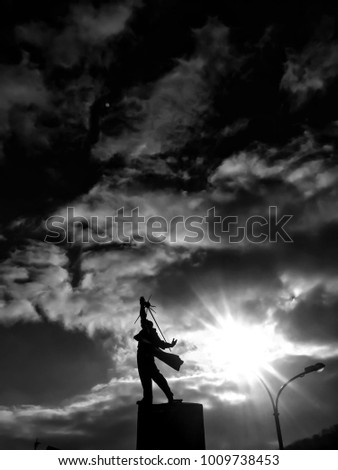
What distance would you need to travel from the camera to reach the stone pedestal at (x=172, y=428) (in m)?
9.25

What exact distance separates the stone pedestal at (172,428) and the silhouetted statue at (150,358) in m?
0.50

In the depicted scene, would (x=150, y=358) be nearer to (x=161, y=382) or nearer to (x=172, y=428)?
(x=161, y=382)

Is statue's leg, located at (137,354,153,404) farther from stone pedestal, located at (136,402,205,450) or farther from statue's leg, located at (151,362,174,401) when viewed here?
stone pedestal, located at (136,402,205,450)

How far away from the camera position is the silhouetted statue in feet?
33.4

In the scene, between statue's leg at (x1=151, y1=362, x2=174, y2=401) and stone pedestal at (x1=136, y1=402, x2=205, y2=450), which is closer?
stone pedestal at (x1=136, y1=402, x2=205, y2=450)

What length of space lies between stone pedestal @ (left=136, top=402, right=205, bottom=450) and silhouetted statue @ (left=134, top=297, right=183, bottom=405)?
0.50 m

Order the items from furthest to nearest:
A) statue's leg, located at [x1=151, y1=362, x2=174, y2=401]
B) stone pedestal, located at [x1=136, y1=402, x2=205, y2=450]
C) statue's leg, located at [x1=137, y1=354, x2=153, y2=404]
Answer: statue's leg, located at [x1=137, y1=354, x2=153, y2=404], statue's leg, located at [x1=151, y1=362, x2=174, y2=401], stone pedestal, located at [x1=136, y1=402, x2=205, y2=450]

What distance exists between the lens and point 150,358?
34.6 feet

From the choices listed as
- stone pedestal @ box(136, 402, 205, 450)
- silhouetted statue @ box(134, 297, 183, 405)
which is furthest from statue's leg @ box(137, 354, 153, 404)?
stone pedestal @ box(136, 402, 205, 450)

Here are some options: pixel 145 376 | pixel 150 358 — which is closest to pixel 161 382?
pixel 145 376

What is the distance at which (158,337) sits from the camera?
10.8 meters

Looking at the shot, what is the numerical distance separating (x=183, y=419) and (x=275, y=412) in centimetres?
815
